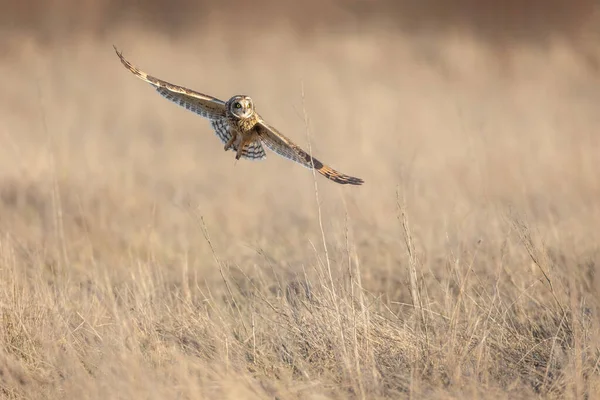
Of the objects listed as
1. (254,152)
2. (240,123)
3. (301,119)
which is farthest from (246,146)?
(301,119)

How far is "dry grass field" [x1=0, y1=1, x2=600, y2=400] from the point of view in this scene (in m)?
4.05

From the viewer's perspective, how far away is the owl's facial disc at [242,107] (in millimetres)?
4664

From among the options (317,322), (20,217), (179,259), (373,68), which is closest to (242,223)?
(179,259)

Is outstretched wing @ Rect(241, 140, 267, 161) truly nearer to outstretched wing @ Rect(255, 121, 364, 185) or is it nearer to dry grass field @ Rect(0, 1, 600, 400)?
outstretched wing @ Rect(255, 121, 364, 185)

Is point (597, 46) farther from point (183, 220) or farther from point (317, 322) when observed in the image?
point (317, 322)

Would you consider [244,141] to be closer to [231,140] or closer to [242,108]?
[231,140]

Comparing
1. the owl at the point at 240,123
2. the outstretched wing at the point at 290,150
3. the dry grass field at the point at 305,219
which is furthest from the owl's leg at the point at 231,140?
the dry grass field at the point at 305,219

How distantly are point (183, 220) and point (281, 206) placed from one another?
0.98 meters

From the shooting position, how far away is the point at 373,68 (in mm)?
13828

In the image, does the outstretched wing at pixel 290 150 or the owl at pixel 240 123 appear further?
the owl at pixel 240 123

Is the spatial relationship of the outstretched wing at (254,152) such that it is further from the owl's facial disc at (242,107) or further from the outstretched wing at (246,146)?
the owl's facial disc at (242,107)

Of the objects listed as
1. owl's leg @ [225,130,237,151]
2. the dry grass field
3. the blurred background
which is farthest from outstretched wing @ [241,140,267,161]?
the blurred background

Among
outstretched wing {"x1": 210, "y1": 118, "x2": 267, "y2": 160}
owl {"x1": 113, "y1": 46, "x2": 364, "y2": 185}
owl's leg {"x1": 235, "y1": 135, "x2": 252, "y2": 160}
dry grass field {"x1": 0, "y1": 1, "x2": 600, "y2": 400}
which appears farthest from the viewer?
outstretched wing {"x1": 210, "y1": 118, "x2": 267, "y2": 160}

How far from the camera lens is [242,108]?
4668 millimetres
